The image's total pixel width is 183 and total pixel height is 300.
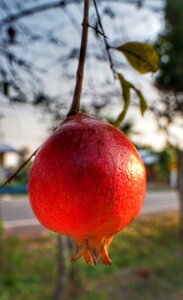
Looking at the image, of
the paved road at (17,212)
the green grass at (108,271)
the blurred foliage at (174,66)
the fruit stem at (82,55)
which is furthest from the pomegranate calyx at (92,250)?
the paved road at (17,212)

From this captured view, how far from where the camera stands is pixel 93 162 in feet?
0.92

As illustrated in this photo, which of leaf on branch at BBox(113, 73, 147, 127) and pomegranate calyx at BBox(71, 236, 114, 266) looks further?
leaf on branch at BBox(113, 73, 147, 127)

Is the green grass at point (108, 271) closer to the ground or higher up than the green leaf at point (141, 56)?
closer to the ground

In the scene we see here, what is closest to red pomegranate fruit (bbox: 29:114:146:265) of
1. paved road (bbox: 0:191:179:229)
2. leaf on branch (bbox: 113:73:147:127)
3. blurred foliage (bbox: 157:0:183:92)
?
leaf on branch (bbox: 113:73:147:127)

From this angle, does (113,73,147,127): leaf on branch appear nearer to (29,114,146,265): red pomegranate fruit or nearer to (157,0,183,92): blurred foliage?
(29,114,146,265): red pomegranate fruit

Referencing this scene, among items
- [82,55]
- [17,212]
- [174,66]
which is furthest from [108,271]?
[82,55]

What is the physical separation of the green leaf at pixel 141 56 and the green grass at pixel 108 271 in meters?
3.62

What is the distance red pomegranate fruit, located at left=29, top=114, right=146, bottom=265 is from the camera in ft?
0.90

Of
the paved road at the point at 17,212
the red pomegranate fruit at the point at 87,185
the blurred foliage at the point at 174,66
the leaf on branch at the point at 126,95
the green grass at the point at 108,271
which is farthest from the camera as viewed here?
the paved road at the point at 17,212

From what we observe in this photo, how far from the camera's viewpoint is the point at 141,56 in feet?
1.40

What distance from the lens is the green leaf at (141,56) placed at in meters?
0.42

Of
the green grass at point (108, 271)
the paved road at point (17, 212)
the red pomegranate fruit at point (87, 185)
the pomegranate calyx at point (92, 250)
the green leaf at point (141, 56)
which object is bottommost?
the paved road at point (17, 212)

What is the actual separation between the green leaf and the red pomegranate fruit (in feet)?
0.48

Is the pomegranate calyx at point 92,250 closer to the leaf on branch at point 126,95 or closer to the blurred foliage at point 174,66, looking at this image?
the leaf on branch at point 126,95
